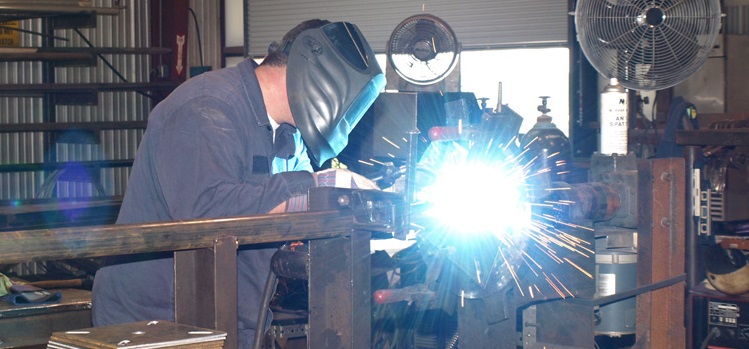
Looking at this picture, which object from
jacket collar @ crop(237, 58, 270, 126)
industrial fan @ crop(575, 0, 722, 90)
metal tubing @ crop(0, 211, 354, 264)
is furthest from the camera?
industrial fan @ crop(575, 0, 722, 90)

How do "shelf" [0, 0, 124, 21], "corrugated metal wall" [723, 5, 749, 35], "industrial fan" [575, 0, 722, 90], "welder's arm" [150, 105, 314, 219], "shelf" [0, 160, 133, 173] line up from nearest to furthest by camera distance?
"welder's arm" [150, 105, 314, 219] → "industrial fan" [575, 0, 722, 90] → "shelf" [0, 0, 124, 21] → "shelf" [0, 160, 133, 173] → "corrugated metal wall" [723, 5, 749, 35]

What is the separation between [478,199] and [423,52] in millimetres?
1883

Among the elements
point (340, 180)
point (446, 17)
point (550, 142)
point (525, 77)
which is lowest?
point (340, 180)

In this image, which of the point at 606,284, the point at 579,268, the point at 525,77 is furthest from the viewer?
the point at 525,77

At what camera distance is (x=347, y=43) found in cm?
246

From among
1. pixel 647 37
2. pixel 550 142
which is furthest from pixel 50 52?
pixel 647 37

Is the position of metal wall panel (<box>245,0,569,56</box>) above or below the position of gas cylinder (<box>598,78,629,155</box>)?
above

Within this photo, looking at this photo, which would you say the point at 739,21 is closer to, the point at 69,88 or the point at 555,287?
the point at 69,88

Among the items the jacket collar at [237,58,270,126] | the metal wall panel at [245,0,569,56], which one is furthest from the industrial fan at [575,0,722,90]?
the metal wall panel at [245,0,569,56]

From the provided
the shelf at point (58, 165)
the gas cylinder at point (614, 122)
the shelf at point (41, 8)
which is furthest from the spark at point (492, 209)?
the shelf at point (58, 165)

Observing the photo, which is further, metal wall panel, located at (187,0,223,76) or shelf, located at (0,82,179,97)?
metal wall panel, located at (187,0,223,76)

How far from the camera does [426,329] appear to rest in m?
4.71

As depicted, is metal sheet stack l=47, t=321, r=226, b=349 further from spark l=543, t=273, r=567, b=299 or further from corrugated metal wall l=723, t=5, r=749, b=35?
corrugated metal wall l=723, t=5, r=749, b=35

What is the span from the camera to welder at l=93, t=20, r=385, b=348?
2.26 m
